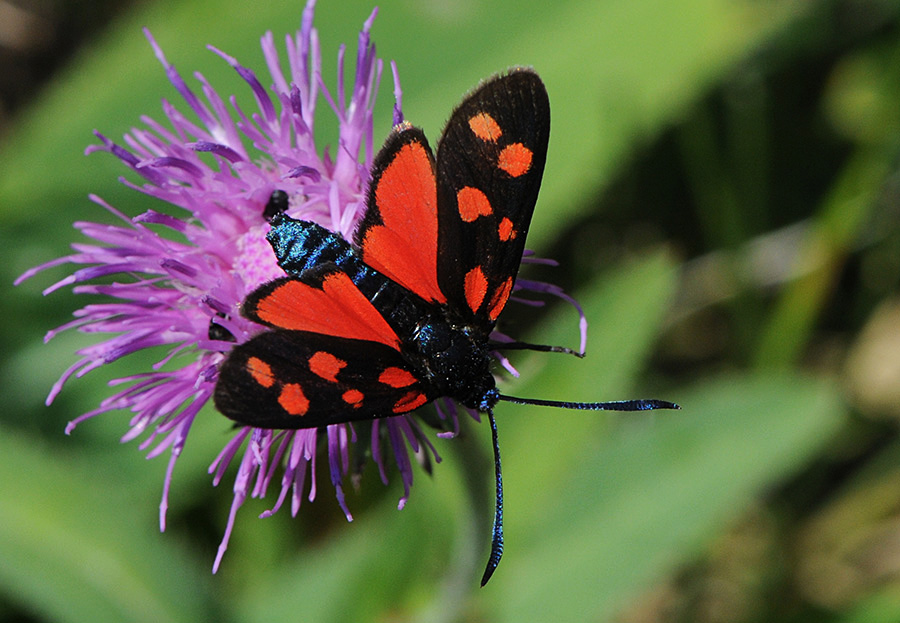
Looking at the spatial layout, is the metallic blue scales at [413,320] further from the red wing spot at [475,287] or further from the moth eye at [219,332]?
the moth eye at [219,332]

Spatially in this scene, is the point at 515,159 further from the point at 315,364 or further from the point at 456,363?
the point at 315,364

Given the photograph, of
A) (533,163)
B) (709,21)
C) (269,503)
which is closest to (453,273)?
(533,163)

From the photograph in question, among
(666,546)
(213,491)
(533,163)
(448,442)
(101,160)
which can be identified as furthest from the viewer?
(101,160)

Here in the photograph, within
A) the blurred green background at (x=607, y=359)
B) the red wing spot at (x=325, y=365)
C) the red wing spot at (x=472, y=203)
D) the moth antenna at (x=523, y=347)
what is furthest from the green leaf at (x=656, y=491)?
the red wing spot at (x=325, y=365)

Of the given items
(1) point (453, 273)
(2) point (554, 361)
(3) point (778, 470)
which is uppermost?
(1) point (453, 273)

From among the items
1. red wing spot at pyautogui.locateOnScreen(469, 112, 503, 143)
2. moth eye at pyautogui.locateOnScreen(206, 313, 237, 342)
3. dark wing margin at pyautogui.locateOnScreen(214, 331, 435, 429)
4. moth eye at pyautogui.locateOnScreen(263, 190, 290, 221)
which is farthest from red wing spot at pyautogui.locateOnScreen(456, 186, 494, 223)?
moth eye at pyautogui.locateOnScreen(206, 313, 237, 342)

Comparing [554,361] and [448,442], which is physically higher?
[448,442]

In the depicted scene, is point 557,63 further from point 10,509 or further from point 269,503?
point 10,509
